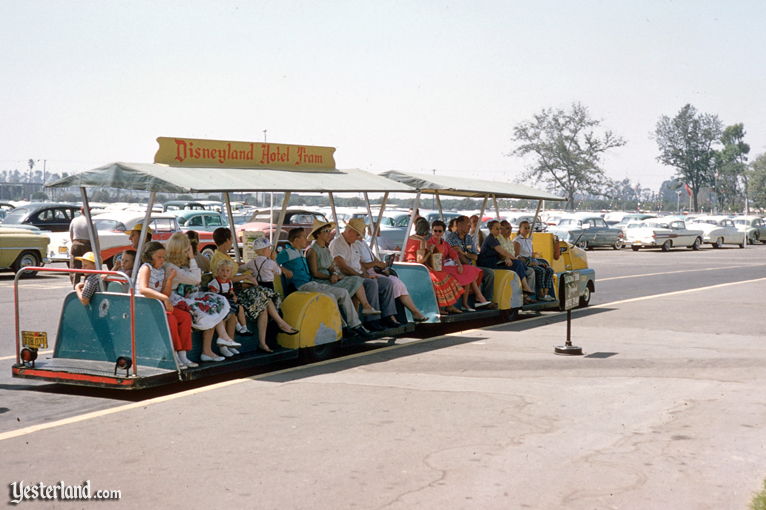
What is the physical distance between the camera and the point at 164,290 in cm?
952

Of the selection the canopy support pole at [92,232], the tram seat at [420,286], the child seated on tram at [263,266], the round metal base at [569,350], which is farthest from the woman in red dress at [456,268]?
the canopy support pole at [92,232]

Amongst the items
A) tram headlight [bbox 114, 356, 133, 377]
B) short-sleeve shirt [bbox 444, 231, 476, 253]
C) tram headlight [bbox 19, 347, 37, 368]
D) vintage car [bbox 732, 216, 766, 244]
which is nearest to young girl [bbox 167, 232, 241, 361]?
tram headlight [bbox 114, 356, 133, 377]

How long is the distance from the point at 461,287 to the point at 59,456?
8.34 metres

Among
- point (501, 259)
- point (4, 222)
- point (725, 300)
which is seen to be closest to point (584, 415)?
point (501, 259)

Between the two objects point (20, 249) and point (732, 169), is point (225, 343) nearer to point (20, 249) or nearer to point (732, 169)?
point (20, 249)

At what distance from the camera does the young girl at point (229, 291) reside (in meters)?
10.3

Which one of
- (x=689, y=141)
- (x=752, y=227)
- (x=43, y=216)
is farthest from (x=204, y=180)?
(x=689, y=141)

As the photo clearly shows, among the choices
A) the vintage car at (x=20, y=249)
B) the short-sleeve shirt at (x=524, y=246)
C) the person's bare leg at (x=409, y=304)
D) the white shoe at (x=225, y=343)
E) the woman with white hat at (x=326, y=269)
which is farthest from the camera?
the vintage car at (x=20, y=249)

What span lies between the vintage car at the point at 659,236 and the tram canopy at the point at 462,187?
30967 mm

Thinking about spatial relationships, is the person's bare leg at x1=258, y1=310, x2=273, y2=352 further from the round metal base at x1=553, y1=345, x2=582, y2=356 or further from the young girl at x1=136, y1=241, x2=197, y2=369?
the round metal base at x1=553, y1=345, x2=582, y2=356

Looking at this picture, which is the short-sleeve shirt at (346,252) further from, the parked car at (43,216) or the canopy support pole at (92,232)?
the parked car at (43,216)

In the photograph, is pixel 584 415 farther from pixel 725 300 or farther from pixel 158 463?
pixel 725 300

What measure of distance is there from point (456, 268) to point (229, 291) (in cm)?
483

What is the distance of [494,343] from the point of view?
12.9 meters
